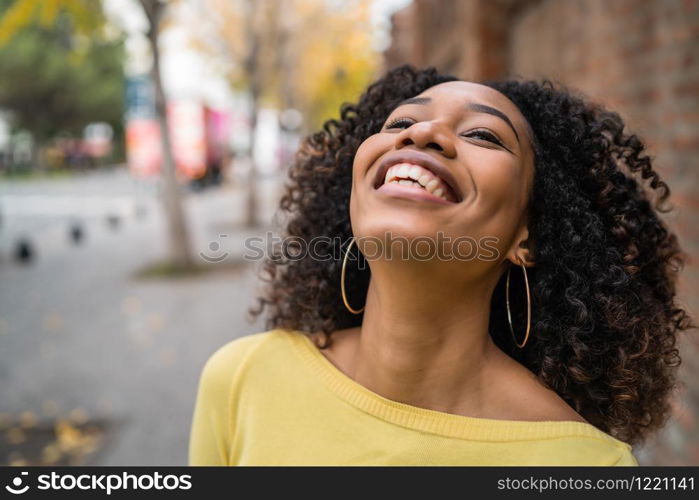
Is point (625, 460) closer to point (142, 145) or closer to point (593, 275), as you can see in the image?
point (593, 275)

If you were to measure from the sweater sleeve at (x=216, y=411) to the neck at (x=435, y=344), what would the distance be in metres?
0.43

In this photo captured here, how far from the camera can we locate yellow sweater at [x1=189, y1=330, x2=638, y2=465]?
1543 millimetres

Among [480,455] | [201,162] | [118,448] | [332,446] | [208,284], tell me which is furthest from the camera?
Answer: [201,162]

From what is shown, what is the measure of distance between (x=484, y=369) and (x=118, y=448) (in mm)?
3590

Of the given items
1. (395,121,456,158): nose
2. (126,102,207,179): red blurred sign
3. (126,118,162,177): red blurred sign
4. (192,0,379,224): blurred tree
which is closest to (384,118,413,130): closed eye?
(395,121,456,158): nose

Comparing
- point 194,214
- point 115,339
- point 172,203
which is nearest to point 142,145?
point 194,214

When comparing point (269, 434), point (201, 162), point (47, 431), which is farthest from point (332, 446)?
point (201, 162)

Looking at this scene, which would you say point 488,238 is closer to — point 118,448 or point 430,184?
point 430,184

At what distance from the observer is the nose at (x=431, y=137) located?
1593mm

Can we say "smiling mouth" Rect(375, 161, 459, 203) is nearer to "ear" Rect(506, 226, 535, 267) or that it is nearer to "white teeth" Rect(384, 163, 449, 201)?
"white teeth" Rect(384, 163, 449, 201)

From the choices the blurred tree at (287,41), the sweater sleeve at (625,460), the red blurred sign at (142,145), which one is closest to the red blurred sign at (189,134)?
the red blurred sign at (142,145)

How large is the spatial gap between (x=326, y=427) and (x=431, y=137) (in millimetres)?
766

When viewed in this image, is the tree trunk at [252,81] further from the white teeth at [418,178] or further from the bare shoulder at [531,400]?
the bare shoulder at [531,400]

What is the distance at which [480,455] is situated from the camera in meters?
1.54
